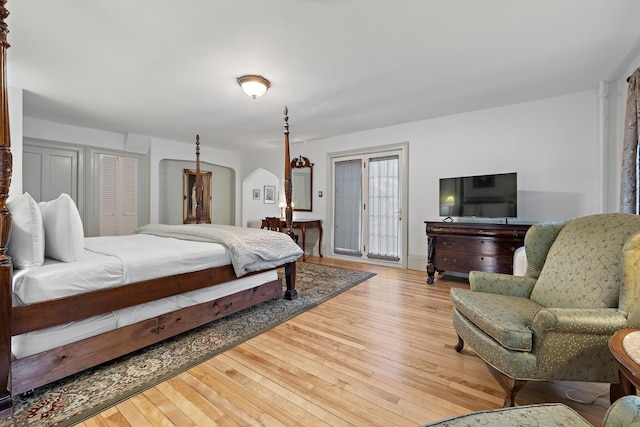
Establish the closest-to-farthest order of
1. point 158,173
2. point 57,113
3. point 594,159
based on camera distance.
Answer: point 594,159 → point 57,113 → point 158,173

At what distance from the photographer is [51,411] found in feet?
4.70

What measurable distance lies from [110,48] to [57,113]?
275cm

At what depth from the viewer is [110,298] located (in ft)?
5.89

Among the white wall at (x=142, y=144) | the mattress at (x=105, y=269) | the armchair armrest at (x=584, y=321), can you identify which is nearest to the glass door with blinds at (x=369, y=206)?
the white wall at (x=142, y=144)

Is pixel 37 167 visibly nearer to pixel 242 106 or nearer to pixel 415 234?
pixel 242 106

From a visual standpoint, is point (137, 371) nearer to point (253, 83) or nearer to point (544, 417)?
point (544, 417)

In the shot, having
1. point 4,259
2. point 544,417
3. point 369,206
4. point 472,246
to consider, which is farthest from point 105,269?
point 369,206

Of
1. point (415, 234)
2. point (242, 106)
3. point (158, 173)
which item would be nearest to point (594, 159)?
point (415, 234)

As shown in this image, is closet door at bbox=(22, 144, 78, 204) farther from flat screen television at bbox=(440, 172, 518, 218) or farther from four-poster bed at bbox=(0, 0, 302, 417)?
flat screen television at bbox=(440, 172, 518, 218)

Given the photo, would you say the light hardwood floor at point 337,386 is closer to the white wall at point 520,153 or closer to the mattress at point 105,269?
the mattress at point 105,269

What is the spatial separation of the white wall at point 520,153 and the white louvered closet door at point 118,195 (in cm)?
349

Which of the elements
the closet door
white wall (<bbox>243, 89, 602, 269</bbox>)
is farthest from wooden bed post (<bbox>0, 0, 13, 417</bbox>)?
the closet door

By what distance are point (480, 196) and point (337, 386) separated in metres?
3.14

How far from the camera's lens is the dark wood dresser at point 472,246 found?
11.0 ft
